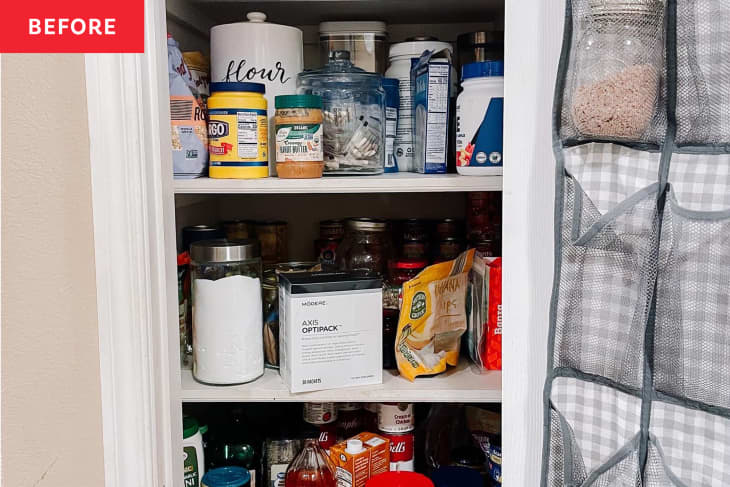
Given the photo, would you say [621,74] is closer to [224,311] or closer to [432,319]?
[432,319]

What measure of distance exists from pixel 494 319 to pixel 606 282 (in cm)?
28

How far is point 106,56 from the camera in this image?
0.87 m

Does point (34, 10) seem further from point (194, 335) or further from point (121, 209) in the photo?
point (194, 335)

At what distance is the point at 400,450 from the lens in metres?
1.23

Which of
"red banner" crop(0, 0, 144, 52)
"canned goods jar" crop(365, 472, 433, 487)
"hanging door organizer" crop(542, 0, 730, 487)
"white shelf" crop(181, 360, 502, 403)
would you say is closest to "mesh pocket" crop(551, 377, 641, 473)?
"hanging door organizer" crop(542, 0, 730, 487)

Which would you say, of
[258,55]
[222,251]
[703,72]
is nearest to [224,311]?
[222,251]

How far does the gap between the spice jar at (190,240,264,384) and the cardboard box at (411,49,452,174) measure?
13.1 inches

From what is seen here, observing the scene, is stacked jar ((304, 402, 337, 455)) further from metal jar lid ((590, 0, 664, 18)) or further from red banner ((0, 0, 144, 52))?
metal jar lid ((590, 0, 664, 18))

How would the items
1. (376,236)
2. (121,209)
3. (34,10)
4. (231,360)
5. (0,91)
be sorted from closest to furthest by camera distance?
(0,91) < (34,10) < (121,209) < (231,360) < (376,236)

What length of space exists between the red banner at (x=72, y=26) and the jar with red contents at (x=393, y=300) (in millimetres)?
567

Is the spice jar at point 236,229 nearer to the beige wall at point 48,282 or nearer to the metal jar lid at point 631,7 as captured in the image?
the beige wall at point 48,282

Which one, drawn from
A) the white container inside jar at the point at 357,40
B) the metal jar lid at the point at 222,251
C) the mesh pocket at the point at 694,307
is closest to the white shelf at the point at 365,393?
the metal jar lid at the point at 222,251

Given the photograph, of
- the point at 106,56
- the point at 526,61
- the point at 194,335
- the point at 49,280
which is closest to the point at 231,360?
the point at 194,335

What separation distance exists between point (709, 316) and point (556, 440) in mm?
260
